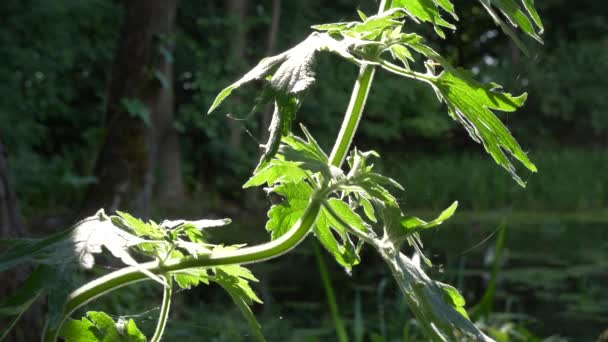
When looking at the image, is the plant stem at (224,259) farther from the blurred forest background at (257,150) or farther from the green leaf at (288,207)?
the blurred forest background at (257,150)

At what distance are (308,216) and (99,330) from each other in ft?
0.60

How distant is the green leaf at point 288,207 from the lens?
1.64 feet

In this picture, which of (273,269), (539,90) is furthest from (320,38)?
(539,90)

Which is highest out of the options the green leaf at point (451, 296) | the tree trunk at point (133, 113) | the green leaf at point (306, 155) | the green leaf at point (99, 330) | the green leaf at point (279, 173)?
the green leaf at point (306, 155)

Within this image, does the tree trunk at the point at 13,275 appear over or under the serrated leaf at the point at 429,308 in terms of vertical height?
under

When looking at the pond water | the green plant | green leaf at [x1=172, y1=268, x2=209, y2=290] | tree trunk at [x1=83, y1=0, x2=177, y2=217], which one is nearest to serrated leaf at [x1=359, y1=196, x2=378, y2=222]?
the green plant

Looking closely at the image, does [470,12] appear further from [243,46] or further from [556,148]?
[556,148]

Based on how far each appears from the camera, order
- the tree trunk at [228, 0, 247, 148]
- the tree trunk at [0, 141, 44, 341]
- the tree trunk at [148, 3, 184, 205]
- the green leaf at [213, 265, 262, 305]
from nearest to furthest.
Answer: the green leaf at [213, 265, 262, 305] < the tree trunk at [0, 141, 44, 341] < the tree trunk at [148, 3, 184, 205] < the tree trunk at [228, 0, 247, 148]

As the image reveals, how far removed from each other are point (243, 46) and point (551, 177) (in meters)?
3.39

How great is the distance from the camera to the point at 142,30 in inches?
156

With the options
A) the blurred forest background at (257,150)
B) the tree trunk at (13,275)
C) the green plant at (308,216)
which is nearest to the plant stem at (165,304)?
the green plant at (308,216)

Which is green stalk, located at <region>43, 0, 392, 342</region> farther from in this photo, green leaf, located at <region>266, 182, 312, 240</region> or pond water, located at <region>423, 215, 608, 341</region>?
pond water, located at <region>423, 215, 608, 341</region>

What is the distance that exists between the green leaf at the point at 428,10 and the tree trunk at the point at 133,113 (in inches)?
126

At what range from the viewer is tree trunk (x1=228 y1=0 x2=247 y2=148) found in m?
8.29
